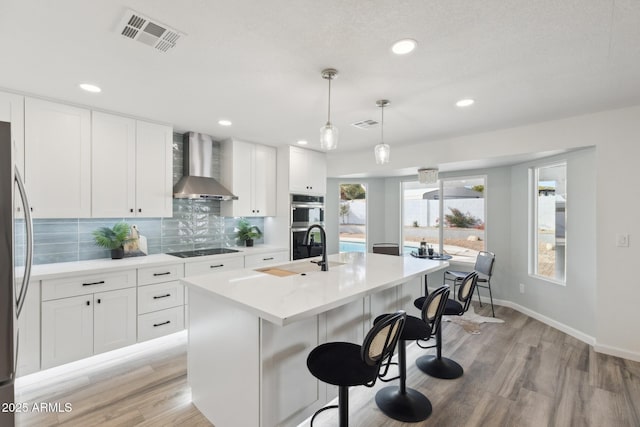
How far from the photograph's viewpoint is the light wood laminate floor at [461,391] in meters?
2.09

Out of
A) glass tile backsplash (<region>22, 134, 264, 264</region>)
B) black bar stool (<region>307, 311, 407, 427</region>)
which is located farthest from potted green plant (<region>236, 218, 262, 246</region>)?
black bar stool (<region>307, 311, 407, 427</region>)

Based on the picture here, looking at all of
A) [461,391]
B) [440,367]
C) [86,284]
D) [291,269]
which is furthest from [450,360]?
[86,284]

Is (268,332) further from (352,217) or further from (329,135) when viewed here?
(352,217)

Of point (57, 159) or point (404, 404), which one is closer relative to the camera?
point (404, 404)

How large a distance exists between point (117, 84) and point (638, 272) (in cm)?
500

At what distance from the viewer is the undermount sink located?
2.40m

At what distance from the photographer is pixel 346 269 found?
2.57m

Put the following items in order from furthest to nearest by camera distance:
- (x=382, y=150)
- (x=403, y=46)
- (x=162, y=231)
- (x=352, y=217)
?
(x=352, y=217) → (x=162, y=231) → (x=382, y=150) → (x=403, y=46)

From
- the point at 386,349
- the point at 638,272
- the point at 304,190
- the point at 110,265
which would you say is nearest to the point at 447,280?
the point at 638,272

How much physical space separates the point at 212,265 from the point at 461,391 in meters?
2.85

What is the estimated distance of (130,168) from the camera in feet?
10.8

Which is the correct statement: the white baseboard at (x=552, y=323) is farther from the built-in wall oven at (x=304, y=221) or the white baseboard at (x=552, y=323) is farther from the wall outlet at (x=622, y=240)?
the built-in wall oven at (x=304, y=221)

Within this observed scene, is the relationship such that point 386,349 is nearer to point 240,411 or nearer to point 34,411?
point 240,411

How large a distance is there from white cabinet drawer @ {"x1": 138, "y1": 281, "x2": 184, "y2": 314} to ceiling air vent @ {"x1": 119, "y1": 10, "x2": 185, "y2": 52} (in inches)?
92.8
